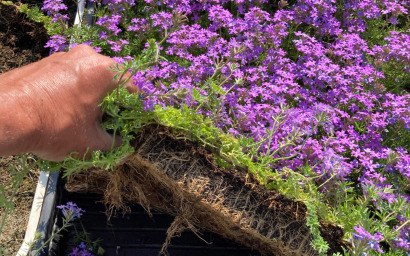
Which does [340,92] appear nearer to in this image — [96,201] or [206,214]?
[206,214]

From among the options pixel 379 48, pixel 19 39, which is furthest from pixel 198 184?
pixel 19 39

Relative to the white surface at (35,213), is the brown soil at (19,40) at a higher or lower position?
higher

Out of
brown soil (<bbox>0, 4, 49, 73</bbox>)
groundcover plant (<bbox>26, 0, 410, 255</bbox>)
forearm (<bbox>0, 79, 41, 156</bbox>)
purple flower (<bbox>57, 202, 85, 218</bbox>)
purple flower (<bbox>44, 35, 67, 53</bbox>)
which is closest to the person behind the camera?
forearm (<bbox>0, 79, 41, 156</bbox>)

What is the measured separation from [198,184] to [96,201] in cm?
86

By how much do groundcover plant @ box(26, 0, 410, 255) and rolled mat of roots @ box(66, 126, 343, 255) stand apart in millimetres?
71

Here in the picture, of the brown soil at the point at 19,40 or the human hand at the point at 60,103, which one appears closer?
the human hand at the point at 60,103

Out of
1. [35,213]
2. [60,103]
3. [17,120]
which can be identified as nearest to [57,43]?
[35,213]

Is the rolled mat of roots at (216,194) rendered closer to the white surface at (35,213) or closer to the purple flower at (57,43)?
the white surface at (35,213)

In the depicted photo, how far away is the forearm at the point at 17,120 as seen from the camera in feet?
5.90

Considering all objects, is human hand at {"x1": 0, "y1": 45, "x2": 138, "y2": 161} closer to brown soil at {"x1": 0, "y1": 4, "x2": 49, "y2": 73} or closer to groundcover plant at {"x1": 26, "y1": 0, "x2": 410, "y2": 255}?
groundcover plant at {"x1": 26, "y1": 0, "x2": 410, "y2": 255}

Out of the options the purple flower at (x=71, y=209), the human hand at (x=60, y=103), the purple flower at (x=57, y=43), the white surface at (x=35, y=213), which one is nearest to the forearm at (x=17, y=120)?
Answer: the human hand at (x=60, y=103)

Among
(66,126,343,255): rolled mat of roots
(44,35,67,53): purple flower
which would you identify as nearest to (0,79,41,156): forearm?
(66,126,343,255): rolled mat of roots

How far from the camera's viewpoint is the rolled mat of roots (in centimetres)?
237

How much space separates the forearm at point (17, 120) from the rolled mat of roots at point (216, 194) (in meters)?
0.59
